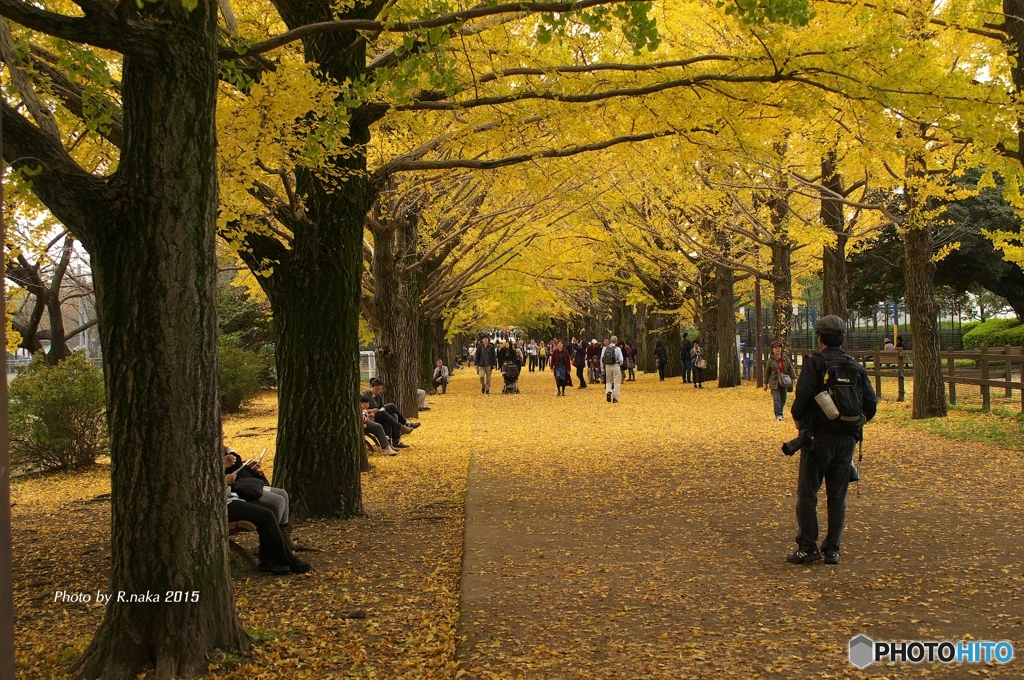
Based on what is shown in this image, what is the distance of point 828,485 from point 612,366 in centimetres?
1744

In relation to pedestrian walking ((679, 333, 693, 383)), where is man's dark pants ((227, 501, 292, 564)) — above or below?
below

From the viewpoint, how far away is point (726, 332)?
29.8 meters

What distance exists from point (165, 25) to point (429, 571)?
13.7ft

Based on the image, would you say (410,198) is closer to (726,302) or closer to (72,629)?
(72,629)

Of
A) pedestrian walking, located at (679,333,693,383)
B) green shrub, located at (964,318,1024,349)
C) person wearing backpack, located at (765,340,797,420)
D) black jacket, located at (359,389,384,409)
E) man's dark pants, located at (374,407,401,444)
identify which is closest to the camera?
black jacket, located at (359,389,384,409)

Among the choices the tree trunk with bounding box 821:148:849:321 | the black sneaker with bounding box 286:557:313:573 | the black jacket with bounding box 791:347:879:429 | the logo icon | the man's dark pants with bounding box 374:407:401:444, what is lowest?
the logo icon

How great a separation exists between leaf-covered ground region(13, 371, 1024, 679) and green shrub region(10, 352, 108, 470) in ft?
8.30

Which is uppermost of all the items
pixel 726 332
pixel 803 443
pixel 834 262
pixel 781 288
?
pixel 834 262

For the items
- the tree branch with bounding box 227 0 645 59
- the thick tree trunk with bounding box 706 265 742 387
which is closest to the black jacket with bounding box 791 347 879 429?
the tree branch with bounding box 227 0 645 59

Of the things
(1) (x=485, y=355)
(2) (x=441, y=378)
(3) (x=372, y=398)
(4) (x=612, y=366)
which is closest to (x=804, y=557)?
(3) (x=372, y=398)

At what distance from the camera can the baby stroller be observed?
1212 inches

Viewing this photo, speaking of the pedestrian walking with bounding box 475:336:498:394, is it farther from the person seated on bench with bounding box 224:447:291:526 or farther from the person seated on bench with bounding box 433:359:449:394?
the person seated on bench with bounding box 224:447:291:526

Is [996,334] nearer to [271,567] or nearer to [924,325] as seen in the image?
[924,325]

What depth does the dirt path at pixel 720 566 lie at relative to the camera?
4.86m
